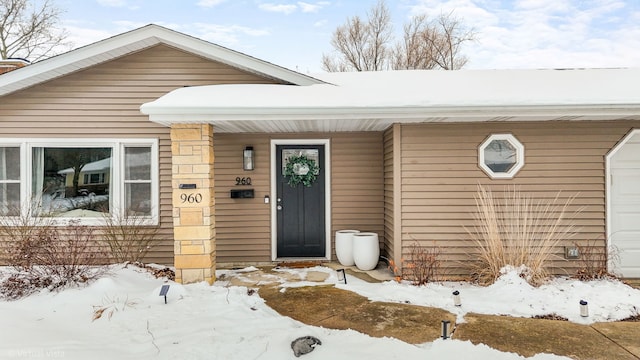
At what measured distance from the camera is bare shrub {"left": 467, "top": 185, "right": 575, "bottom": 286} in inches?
190

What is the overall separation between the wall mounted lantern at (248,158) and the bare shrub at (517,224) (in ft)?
11.2

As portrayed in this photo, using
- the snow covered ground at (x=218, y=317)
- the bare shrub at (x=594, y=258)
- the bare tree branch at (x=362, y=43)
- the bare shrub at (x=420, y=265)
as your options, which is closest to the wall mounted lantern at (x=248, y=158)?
the snow covered ground at (x=218, y=317)

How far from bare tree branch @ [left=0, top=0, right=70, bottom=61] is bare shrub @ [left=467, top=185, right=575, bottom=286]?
1639 centimetres

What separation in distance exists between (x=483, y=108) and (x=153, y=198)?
4846mm

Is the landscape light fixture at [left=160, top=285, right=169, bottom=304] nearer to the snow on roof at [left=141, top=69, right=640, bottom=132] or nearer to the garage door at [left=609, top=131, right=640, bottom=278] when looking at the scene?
the snow on roof at [left=141, top=69, right=640, bottom=132]

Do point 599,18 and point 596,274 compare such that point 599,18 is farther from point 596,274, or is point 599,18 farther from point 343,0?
point 596,274

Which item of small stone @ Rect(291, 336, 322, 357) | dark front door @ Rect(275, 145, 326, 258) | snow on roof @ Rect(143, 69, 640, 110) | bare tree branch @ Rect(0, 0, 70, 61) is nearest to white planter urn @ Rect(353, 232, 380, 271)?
dark front door @ Rect(275, 145, 326, 258)

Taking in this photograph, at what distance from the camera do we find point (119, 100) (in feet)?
18.6

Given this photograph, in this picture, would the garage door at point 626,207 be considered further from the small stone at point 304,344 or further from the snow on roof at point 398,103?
the small stone at point 304,344

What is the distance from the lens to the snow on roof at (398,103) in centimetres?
430

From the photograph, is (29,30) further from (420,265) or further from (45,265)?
(420,265)

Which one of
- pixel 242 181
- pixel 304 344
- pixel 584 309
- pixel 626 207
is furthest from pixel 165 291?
pixel 626 207

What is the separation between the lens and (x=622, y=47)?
43.1 feet

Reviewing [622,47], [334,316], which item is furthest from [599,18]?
[334,316]
